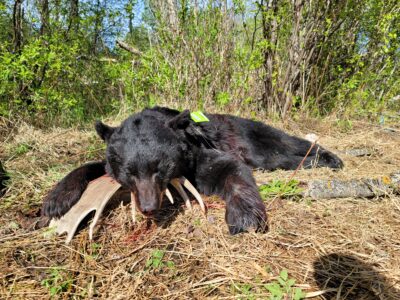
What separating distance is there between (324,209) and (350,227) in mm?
239

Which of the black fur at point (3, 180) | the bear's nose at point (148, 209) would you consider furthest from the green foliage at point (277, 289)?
the black fur at point (3, 180)

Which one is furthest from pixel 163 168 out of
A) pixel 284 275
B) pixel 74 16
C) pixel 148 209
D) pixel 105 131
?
pixel 74 16

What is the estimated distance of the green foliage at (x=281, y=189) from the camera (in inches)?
91.5

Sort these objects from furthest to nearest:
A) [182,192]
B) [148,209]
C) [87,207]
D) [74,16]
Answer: [74,16] < [182,192] < [87,207] < [148,209]

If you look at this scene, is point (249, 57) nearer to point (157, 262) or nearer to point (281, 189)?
point (281, 189)

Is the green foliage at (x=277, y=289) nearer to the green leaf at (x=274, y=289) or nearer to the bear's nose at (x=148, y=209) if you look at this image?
the green leaf at (x=274, y=289)

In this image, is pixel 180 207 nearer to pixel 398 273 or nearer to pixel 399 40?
pixel 398 273

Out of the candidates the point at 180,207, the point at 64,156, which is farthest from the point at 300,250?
the point at 64,156

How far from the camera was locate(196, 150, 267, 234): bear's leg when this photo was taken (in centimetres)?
200

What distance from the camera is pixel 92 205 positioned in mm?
2096

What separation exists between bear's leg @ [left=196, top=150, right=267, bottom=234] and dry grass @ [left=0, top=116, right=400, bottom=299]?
9cm

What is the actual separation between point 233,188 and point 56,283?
126 cm

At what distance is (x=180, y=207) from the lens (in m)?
2.35

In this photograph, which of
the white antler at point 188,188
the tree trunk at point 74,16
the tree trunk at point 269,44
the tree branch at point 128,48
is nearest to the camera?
the white antler at point 188,188
